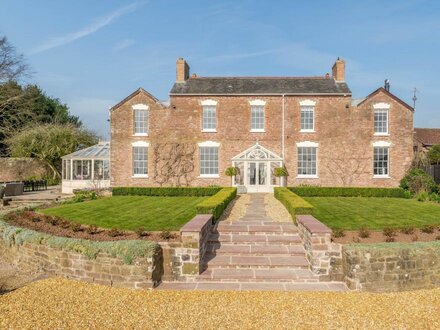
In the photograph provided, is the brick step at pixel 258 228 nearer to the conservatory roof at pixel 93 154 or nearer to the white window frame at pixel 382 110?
the white window frame at pixel 382 110

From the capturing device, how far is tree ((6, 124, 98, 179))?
37.4 metres

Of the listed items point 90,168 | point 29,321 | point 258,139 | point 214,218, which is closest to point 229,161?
point 258,139

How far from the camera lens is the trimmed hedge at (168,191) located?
23.6m

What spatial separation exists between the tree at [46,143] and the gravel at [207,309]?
3312cm

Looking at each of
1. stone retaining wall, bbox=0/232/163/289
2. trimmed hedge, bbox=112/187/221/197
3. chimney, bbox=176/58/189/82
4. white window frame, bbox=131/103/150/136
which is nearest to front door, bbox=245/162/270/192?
trimmed hedge, bbox=112/187/221/197

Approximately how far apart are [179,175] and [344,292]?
20073mm

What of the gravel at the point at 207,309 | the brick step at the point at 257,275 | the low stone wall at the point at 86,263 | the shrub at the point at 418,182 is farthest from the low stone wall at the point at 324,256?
the shrub at the point at 418,182

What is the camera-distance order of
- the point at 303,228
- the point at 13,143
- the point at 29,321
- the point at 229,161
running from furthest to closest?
the point at 13,143 → the point at 229,161 → the point at 303,228 → the point at 29,321

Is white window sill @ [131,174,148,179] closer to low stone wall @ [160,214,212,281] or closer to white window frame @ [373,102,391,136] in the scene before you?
white window frame @ [373,102,391,136]

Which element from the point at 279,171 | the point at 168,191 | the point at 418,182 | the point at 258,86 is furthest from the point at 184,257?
the point at 258,86

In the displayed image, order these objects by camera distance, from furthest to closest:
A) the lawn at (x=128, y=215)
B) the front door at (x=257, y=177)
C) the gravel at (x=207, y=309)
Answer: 1. the front door at (x=257, y=177)
2. the lawn at (x=128, y=215)
3. the gravel at (x=207, y=309)

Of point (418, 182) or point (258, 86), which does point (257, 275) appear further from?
point (258, 86)

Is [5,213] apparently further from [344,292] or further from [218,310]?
[344,292]

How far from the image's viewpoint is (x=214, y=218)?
1194cm
